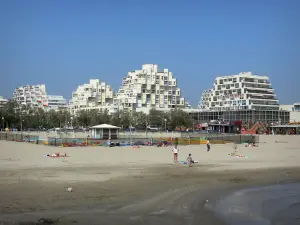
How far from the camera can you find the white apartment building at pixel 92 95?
18738cm

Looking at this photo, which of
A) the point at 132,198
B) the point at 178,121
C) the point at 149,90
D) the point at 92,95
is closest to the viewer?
the point at 132,198

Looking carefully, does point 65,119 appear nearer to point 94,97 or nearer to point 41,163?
point 94,97

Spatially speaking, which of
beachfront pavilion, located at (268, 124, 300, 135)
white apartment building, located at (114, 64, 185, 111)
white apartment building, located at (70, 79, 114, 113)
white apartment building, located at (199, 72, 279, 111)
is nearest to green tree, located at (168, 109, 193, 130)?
beachfront pavilion, located at (268, 124, 300, 135)

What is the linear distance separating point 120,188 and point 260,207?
6.40 m

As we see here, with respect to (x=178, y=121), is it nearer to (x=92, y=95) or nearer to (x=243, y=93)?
(x=243, y=93)

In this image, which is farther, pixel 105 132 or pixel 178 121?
pixel 178 121

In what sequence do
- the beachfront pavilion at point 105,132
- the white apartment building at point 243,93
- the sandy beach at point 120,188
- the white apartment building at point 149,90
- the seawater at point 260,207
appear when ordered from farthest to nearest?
the white apartment building at point 149,90, the white apartment building at point 243,93, the beachfront pavilion at point 105,132, the seawater at point 260,207, the sandy beach at point 120,188

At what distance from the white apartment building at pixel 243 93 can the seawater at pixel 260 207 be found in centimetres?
12161

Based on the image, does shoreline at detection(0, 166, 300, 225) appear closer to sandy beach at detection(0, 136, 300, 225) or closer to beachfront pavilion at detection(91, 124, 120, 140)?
sandy beach at detection(0, 136, 300, 225)

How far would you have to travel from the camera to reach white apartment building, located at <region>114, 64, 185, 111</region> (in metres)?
166

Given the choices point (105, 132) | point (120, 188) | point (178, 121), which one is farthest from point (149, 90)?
point (120, 188)

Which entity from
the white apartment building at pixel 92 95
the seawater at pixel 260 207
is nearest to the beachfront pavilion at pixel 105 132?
the seawater at pixel 260 207

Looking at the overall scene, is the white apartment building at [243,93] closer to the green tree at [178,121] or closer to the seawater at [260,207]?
the green tree at [178,121]

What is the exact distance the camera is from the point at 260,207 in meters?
16.9
